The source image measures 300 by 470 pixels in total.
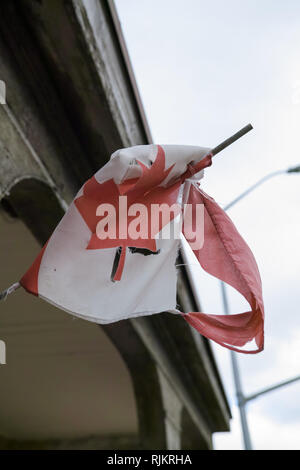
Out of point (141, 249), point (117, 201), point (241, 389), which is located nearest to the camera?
point (117, 201)

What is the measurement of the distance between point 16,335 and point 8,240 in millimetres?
→ 2050

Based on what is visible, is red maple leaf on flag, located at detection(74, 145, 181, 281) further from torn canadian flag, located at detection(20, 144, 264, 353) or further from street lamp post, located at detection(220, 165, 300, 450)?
street lamp post, located at detection(220, 165, 300, 450)

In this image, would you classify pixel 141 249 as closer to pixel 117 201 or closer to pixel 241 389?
pixel 117 201

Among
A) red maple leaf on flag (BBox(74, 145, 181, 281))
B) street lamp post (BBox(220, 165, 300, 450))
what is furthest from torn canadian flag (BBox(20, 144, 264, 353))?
street lamp post (BBox(220, 165, 300, 450))

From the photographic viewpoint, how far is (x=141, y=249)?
2.40 metres

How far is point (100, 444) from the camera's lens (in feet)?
27.9

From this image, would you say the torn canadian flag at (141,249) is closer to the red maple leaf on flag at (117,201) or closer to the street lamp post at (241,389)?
the red maple leaf on flag at (117,201)

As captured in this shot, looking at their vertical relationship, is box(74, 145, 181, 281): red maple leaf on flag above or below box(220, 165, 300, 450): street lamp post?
above

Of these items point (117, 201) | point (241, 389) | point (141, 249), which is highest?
point (117, 201)

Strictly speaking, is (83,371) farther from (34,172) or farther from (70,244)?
(70,244)

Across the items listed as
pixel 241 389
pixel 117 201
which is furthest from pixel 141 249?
pixel 241 389

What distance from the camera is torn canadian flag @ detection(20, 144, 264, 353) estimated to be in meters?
2.14

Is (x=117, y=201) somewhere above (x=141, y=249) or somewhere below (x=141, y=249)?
above

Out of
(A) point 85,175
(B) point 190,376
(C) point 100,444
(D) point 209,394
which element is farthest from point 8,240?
(C) point 100,444
